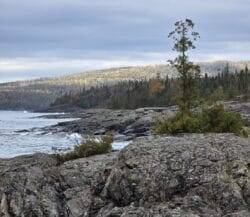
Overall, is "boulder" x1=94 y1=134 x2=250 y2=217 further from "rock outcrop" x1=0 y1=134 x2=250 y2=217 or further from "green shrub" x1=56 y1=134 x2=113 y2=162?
"green shrub" x1=56 y1=134 x2=113 y2=162

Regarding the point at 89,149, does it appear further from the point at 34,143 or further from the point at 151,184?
the point at 34,143

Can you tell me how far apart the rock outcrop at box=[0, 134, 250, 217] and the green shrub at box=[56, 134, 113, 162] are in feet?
7.99

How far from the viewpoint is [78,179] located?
1844 centimetres

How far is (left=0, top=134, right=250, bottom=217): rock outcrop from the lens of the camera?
15.2 meters

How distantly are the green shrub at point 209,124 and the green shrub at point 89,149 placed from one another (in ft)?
7.35

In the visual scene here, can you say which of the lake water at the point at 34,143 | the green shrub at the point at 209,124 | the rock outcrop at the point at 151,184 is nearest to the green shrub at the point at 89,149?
the green shrub at the point at 209,124

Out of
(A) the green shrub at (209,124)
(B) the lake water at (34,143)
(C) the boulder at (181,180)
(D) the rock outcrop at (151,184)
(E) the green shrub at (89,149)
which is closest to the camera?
(C) the boulder at (181,180)

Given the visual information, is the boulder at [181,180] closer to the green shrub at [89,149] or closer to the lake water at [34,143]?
the green shrub at [89,149]

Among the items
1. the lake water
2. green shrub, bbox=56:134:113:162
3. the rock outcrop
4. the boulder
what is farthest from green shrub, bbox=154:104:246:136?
the lake water

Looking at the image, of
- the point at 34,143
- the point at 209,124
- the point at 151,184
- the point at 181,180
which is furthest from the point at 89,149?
the point at 34,143

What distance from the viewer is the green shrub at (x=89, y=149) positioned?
68.9ft

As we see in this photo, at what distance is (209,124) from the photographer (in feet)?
66.0

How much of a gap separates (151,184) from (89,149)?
586 centimetres

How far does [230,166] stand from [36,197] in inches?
213
